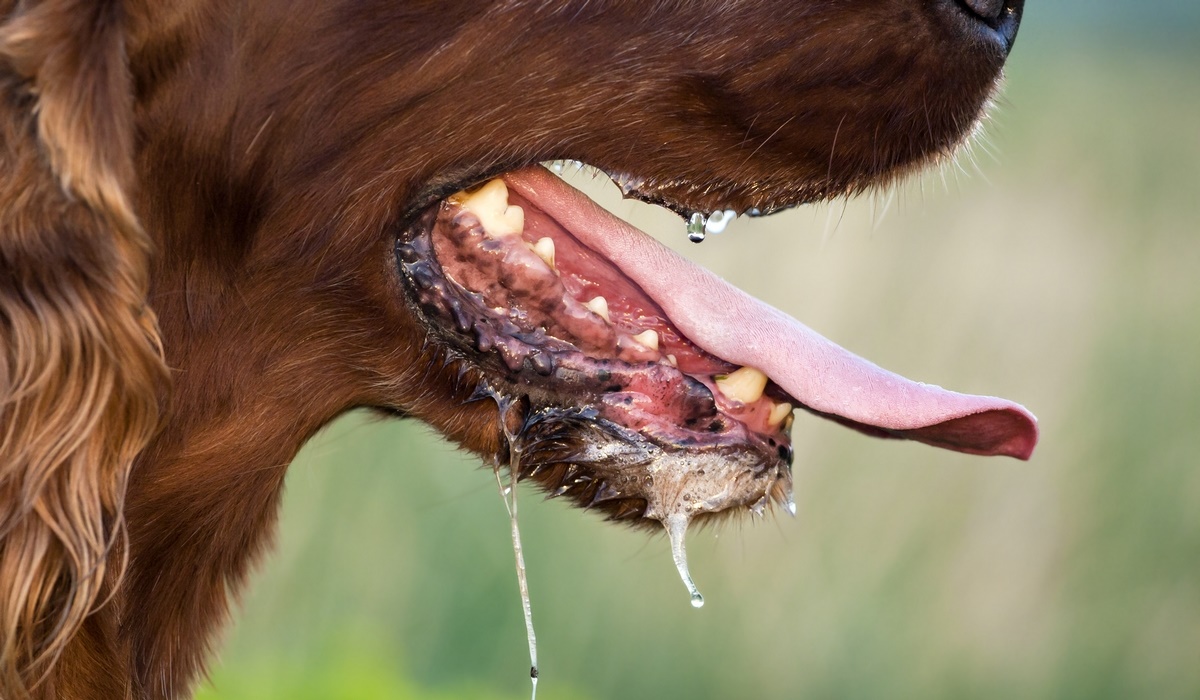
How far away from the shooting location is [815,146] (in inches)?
59.9

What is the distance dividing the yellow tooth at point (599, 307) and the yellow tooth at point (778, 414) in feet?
0.83

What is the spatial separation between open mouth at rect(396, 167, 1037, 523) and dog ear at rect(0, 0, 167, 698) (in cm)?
37

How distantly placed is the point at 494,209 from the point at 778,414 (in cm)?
47

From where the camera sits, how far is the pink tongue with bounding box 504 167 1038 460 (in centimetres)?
164

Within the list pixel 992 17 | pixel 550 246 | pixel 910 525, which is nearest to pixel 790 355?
pixel 550 246

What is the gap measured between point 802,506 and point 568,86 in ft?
8.49

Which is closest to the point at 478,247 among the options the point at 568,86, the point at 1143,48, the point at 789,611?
the point at 568,86

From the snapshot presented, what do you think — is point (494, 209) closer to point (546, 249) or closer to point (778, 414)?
point (546, 249)

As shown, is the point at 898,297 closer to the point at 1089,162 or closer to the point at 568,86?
the point at 1089,162

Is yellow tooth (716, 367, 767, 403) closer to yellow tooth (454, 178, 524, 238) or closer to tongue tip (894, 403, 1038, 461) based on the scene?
tongue tip (894, 403, 1038, 461)

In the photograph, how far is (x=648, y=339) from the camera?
1.61m

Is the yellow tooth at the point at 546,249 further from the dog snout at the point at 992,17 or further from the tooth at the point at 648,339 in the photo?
the dog snout at the point at 992,17

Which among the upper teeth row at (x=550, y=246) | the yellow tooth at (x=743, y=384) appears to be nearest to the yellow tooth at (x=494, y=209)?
the upper teeth row at (x=550, y=246)

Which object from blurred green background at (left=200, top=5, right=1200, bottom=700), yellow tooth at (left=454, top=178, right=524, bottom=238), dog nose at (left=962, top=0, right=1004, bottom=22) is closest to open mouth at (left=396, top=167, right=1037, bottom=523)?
yellow tooth at (left=454, top=178, right=524, bottom=238)
